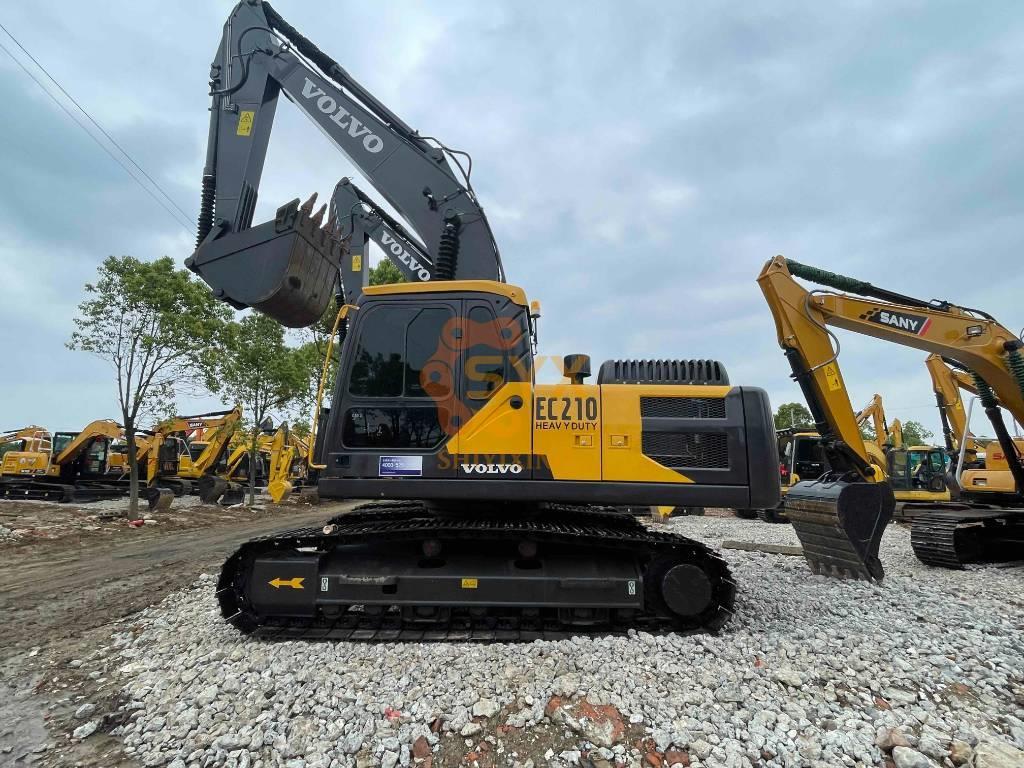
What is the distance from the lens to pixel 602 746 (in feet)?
9.96

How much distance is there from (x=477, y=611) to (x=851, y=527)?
489cm

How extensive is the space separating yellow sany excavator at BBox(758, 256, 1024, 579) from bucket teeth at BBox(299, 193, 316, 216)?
6.15 metres

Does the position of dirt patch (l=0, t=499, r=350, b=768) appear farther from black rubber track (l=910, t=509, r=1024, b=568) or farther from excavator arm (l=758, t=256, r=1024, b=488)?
black rubber track (l=910, t=509, r=1024, b=568)

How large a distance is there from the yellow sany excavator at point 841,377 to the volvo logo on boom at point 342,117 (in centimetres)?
563

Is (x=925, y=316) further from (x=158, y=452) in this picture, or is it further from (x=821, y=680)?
(x=158, y=452)

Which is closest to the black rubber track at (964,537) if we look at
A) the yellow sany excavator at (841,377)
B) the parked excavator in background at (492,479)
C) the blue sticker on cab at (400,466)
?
the yellow sany excavator at (841,377)

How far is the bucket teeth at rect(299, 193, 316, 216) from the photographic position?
5691 millimetres

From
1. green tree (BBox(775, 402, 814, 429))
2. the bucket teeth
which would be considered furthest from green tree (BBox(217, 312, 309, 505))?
green tree (BBox(775, 402, 814, 429))

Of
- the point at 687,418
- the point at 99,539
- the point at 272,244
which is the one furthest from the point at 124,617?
the point at 99,539

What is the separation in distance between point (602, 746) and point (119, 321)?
16.0 m

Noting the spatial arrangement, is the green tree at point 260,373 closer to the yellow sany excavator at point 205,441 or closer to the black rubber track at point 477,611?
the yellow sany excavator at point 205,441

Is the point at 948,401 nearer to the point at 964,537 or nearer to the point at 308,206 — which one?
the point at 964,537

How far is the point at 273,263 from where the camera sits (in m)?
5.63

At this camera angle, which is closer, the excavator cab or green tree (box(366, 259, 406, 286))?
the excavator cab
